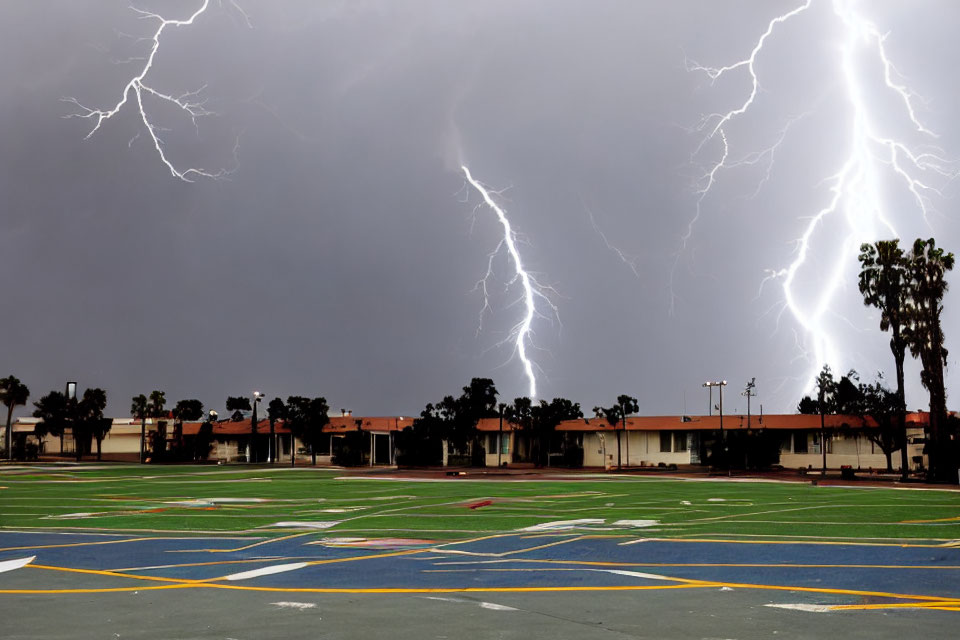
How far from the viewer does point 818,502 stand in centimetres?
3388

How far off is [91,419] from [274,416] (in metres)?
28.2

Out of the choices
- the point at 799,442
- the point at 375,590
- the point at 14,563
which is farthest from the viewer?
the point at 799,442

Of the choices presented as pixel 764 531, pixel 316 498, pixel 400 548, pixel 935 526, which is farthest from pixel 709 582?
pixel 316 498

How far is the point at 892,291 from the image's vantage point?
231 feet

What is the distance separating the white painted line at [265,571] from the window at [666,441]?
288ft

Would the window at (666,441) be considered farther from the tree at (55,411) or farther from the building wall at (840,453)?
the tree at (55,411)

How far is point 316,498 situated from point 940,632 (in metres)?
29.4

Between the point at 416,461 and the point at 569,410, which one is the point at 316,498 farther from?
the point at 569,410

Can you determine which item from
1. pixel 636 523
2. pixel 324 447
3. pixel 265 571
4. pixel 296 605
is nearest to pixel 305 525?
pixel 636 523

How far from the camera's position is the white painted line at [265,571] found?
1398 cm

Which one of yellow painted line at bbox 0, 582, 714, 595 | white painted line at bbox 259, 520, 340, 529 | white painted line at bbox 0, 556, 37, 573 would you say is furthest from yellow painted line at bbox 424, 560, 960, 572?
white painted line at bbox 259, 520, 340, 529

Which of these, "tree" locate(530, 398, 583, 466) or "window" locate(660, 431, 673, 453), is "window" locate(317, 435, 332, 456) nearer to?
"tree" locate(530, 398, 583, 466)

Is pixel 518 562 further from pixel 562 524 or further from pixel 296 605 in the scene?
pixel 562 524

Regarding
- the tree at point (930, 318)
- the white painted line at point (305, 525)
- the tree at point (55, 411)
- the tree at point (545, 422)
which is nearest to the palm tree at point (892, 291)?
the tree at point (930, 318)
